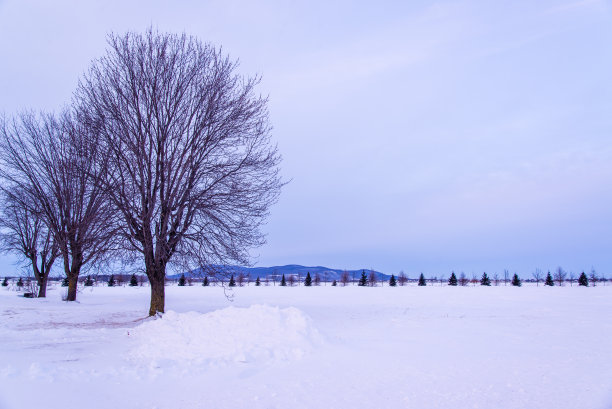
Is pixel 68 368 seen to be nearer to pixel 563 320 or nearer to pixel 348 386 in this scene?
pixel 348 386

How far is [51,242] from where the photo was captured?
2600cm

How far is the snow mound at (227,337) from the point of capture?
313 inches

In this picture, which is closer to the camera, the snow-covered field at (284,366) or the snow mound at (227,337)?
the snow-covered field at (284,366)

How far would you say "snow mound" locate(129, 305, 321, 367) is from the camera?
26.1 feet

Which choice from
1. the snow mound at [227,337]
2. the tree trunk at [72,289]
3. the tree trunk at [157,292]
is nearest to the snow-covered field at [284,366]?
the snow mound at [227,337]

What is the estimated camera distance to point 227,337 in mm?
8828

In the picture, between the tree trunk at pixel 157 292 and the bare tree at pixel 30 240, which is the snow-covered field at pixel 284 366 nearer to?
the tree trunk at pixel 157 292

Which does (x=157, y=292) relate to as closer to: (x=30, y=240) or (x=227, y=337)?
(x=227, y=337)

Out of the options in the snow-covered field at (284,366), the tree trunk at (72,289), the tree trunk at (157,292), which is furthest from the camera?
the tree trunk at (72,289)

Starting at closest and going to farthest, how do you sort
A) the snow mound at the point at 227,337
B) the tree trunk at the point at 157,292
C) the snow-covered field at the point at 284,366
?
the snow-covered field at the point at 284,366, the snow mound at the point at 227,337, the tree trunk at the point at 157,292

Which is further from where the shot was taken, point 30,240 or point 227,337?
point 30,240

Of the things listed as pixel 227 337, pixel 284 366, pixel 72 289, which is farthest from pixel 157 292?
pixel 72 289

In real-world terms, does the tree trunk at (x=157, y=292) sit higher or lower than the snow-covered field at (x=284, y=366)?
higher

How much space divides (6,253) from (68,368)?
25.9m
